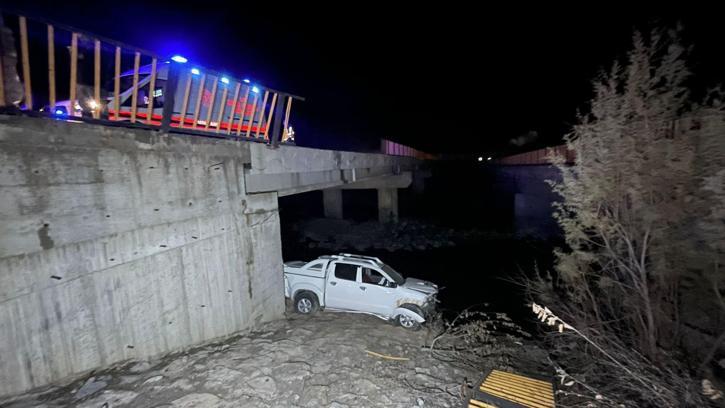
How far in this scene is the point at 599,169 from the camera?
5.22 meters

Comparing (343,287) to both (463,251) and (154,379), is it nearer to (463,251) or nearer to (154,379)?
(154,379)

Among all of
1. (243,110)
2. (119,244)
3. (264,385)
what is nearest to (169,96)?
(243,110)

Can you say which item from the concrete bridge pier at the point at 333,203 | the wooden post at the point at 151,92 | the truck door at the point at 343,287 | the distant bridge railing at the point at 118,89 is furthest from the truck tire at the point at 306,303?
the concrete bridge pier at the point at 333,203

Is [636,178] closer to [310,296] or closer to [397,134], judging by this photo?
[310,296]

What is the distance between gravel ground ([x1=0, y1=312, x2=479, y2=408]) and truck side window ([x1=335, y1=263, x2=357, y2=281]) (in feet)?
5.98

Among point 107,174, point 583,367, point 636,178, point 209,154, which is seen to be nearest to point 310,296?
point 209,154

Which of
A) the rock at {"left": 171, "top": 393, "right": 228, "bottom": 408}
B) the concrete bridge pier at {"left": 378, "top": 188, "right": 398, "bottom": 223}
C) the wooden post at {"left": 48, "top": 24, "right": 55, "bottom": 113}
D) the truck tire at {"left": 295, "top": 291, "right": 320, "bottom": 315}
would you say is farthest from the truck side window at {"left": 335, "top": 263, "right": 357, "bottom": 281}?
the concrete bridge pier at {"left": 378, "top": 188, "right": 398, "bottom": 223}

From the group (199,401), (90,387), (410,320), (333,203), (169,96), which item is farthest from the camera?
(333,203)

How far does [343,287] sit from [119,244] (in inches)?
206

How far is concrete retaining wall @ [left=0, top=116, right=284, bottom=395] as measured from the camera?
3.16 metres

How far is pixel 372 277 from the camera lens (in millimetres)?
7996

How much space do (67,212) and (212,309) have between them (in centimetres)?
280

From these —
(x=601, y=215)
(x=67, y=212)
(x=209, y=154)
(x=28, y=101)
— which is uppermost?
(x=28, y=101)

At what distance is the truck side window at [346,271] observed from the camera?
317 inches
